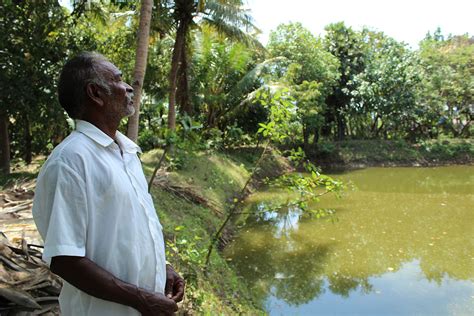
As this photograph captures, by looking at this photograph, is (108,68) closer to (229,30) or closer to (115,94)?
(115,94)

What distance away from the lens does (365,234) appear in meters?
8.01

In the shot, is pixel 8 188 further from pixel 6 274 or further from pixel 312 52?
pixel 312 52

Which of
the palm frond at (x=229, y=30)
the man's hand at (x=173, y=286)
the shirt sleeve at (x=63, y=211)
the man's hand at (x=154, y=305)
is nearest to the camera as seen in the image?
the shirt sleeve at (x=63, y=211)

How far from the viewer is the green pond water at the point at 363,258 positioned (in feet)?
17.2

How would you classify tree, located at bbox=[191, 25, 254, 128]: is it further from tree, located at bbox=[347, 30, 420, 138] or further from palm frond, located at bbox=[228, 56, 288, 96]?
tree, located at bbox=[347, 30, 420, 138]

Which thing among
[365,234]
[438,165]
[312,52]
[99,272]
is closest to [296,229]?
[365,234]

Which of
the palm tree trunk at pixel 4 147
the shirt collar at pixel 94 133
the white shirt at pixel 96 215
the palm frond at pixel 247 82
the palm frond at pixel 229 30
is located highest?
the palm frond at pixel 229 30

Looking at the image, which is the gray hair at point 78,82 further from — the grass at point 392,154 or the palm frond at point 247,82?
the grass at point 392,154

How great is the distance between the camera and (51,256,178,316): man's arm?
3.82 feet

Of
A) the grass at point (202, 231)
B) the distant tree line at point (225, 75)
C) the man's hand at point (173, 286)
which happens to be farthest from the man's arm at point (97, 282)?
the distant tree line at point (225, 75)

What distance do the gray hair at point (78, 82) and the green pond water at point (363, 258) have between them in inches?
169

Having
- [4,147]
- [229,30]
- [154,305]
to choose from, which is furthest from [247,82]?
[154,305]

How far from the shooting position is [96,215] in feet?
3.97

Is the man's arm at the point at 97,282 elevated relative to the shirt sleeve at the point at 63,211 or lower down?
lower down
